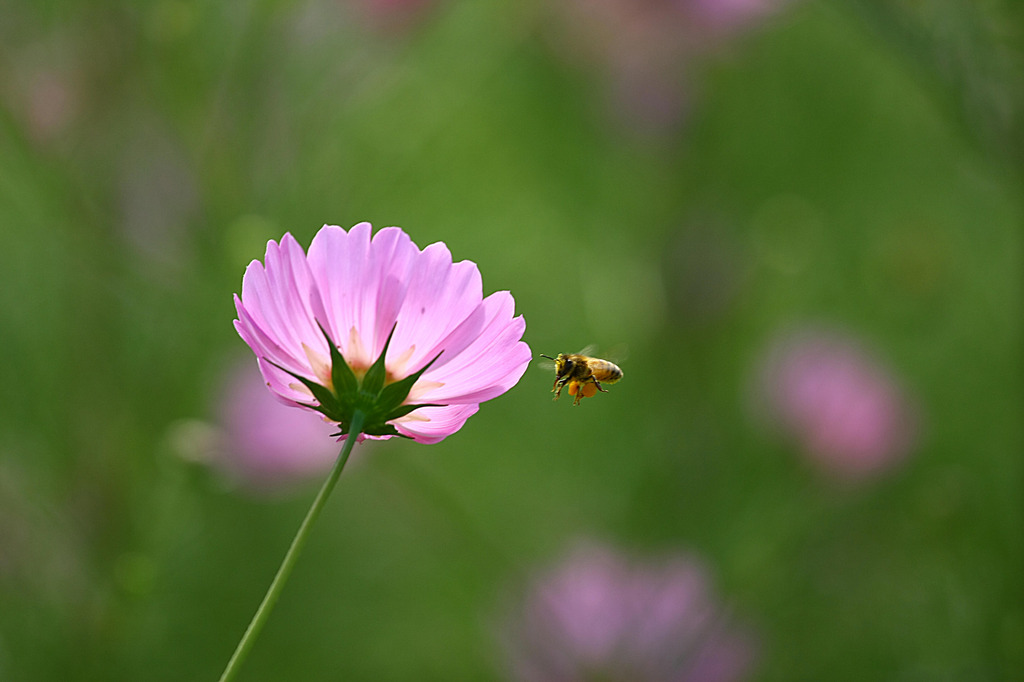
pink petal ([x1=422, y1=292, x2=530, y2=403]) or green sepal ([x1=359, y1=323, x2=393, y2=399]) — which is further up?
pink petal ([x1=422, y1=292, x2=530, y2=403])

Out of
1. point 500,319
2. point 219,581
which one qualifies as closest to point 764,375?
point 219,581

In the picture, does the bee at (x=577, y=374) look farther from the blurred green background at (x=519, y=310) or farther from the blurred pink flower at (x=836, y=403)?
the blurred pink flower at (x=836, y=403)

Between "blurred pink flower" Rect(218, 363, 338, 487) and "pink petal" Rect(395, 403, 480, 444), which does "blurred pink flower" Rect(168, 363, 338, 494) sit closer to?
"blurred pink flower" Rect(218, 363, 338, 487)

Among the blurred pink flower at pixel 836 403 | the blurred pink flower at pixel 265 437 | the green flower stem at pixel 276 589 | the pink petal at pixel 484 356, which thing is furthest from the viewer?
the blurred pink flower at pixel 836 403

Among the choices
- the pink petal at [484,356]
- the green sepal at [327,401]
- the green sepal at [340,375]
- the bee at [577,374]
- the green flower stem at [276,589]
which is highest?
the bee at [577,374]

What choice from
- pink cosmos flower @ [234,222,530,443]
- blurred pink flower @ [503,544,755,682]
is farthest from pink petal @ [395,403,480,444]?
blurred pink flower @ [503,544,755,682]

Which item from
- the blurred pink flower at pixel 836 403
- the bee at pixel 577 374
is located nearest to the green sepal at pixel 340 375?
the bee at pixel 577 374

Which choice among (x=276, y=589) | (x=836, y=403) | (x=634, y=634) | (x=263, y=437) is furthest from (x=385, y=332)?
(x=836, y=403)
